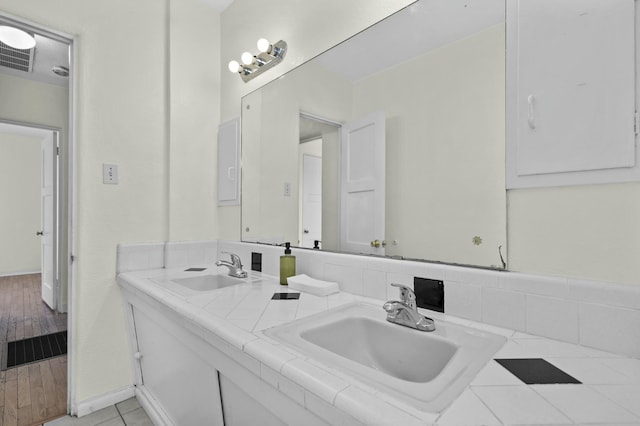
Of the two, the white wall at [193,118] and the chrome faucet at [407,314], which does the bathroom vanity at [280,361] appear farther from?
the white wall at [193,118]

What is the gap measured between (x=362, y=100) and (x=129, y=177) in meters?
1.37

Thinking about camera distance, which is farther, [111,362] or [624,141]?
[111,362]

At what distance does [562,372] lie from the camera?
61cm

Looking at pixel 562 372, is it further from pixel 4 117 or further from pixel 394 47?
pixel 4 117

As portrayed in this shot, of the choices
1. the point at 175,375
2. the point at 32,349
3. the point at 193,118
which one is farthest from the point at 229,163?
the point at 32,349

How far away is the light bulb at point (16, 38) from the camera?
2.04 metres

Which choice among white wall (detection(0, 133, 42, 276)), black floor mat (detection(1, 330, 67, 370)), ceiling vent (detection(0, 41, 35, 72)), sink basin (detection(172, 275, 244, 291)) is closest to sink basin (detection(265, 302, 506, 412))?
sink basin (detection(172, 275, 244, 291))

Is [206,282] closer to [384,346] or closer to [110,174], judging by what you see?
[110,174]

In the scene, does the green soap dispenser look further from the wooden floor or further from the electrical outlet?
the wooden floor

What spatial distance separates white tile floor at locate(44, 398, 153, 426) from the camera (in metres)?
1.53

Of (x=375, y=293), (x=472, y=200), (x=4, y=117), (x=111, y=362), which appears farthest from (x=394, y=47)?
(x=4, y=117)

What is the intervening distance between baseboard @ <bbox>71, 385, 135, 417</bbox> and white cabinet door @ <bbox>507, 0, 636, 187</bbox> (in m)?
2.10

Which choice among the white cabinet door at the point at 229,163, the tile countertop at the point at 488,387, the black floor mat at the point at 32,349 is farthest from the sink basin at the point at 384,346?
the black floor mat at the point at 32,349

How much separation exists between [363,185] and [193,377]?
946 millimetres
